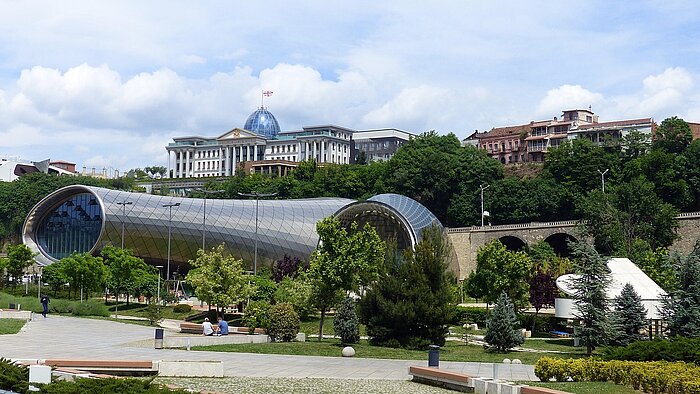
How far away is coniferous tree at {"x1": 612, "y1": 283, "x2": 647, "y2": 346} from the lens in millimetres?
29320

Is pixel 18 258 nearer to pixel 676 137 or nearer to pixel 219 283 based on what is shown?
pixel 219 283

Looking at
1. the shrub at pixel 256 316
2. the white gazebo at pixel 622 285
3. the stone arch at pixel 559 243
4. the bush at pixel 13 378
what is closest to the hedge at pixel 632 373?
the white gazebo at pixel 622 285

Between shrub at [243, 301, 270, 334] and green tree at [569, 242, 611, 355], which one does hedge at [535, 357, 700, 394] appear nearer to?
green tree at [569, 242, 611, 355]

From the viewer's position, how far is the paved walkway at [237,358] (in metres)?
22.9

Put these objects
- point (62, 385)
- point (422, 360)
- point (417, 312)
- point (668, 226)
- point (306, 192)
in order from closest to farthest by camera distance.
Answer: point (62, 385) < point (422, 360) < point (417, 312) < point (668, 226) < point (306, 192)

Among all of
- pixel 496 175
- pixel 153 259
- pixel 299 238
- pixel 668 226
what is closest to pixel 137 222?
pixel 153 259

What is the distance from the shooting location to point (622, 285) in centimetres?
3400

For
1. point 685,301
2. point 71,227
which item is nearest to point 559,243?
point 71,227

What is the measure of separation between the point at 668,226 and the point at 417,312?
42858 mm

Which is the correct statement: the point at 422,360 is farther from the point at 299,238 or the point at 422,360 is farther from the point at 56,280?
the point at 299,238

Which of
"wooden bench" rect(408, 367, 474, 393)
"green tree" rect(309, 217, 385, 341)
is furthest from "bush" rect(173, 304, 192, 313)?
"wooden bench" rect(408, 367, 474, 393)

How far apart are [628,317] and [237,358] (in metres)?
13.7

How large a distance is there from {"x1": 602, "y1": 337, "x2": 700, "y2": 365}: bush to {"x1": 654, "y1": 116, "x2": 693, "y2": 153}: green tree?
69075mm

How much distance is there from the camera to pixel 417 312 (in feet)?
104
